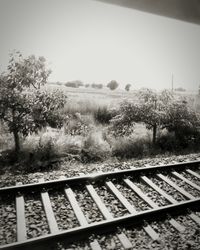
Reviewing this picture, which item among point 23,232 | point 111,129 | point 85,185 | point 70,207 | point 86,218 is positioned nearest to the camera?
point 23,232

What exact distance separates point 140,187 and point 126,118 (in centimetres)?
412

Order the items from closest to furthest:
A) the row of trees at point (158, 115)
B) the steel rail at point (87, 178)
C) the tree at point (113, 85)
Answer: the steel rail at point (87, 178) < the row of trees at point (158, 115) < the tree at point (113, 85)

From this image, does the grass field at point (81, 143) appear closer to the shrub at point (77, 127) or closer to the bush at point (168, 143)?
the shrub at point (77, 127)

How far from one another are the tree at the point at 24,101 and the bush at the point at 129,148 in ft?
6.95

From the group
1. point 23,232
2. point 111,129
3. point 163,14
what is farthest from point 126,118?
point 163,14

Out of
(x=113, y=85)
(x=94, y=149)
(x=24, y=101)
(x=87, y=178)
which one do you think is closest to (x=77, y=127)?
(x=94, y=149)

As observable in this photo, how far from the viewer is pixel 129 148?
8516mm

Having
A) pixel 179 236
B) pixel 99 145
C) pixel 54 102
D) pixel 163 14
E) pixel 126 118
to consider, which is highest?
pixel 163 14

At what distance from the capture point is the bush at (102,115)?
36.8 ft

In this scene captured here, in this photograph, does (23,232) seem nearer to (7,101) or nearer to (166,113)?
(7,101)

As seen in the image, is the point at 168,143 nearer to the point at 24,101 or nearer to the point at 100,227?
the point at 24,101

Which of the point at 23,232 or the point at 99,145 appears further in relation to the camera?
the point at 99,145

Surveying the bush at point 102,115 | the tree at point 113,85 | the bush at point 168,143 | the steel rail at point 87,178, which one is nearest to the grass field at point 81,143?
the bush at point 168,143

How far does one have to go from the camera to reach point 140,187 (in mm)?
5426
